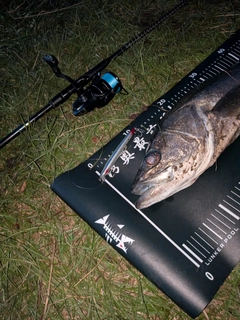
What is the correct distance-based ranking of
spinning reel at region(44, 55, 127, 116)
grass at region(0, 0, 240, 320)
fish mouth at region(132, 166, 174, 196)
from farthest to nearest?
spinning reel at region(44, 55, 127, 116) < grass at region(0, 0, 240, 320) < fish mouth at region(132, 166, 174, 196)

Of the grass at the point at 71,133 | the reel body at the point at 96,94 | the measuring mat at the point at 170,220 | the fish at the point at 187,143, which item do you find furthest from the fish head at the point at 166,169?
the reel body at the point at 96,94

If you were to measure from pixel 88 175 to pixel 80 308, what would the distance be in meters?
1.10

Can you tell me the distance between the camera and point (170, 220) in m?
2.43

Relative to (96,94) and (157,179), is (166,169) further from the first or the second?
(96,94)

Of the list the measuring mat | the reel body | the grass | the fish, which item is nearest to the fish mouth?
the fish

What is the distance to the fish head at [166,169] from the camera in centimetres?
222

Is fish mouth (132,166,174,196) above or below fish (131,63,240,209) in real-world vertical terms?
below

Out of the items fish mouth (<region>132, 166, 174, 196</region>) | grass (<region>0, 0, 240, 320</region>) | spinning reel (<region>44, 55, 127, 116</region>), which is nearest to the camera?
fish mouth (<region>132, 166, 174, 196</region>)

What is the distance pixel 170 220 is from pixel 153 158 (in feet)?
1.85

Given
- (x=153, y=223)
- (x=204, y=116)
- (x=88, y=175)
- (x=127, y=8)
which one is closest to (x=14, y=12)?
(x=127, y=8)

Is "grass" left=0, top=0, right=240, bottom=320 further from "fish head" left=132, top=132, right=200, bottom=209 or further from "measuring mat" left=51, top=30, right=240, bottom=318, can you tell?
"fish head" left=132, top=132, right=200, bottom=209

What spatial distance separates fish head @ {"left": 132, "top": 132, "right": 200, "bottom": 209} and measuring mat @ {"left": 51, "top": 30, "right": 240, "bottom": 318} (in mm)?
261

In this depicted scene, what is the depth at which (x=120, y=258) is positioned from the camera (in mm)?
2490

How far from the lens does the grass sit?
2395 millimetres
